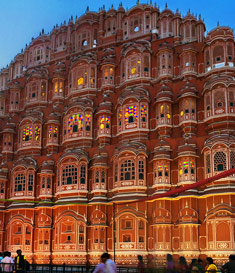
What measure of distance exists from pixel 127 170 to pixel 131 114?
5.58m

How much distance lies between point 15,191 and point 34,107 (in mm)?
9988

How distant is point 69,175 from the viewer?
135ft

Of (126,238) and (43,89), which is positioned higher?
(43,89)

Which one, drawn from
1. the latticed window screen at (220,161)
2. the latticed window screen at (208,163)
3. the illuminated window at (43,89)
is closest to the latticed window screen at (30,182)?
the illuminated window at (43,89)

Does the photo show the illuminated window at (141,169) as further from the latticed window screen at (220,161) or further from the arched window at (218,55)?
the arched window at (218,55)

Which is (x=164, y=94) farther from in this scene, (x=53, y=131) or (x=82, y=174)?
(x=53, y=131)

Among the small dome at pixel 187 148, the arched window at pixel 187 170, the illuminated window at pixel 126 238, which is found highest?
the small dome at pixel 187 148

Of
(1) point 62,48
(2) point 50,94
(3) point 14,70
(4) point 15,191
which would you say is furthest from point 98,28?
(4) point 15,191

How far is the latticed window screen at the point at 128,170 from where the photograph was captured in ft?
125

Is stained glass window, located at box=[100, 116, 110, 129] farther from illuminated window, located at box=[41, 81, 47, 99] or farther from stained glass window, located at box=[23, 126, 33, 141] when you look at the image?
illuminated window, located at box=[41, 81, 47, 99]

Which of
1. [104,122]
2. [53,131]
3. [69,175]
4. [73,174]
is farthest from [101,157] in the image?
[53,131]

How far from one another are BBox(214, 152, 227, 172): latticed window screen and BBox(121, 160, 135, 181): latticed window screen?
7.35 m

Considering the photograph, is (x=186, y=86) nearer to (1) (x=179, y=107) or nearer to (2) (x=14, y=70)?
(1) (x=179, y=107)

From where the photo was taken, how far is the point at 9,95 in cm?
Answer: 5203
